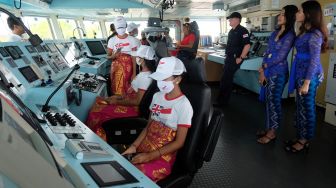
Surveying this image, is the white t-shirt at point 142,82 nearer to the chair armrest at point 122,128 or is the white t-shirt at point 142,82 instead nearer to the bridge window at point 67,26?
the chair armrest at point 122,128

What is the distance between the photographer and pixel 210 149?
4.56 feet

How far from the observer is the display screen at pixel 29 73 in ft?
5.89

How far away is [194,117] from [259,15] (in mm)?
3771

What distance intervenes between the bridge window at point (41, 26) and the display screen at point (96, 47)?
2.31ft

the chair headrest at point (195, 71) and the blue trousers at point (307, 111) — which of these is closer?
the chair headrest at point (195, 71)

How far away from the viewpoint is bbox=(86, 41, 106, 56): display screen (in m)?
4.42

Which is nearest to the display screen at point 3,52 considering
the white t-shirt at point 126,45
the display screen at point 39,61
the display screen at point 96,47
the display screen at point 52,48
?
the display screen at point 39,61

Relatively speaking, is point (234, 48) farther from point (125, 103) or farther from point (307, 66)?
point (125, 103)

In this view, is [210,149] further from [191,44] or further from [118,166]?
[191,44]

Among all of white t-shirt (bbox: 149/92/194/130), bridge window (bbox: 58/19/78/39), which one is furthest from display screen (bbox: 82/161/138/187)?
bridge window (bbox: 58/19/78/39)

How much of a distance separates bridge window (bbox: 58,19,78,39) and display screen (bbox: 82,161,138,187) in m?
4.74

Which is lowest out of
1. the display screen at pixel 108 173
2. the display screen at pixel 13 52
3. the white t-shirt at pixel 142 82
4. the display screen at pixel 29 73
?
the display screen at pixel 108 173

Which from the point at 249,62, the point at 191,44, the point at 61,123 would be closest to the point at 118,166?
the point at 61,123

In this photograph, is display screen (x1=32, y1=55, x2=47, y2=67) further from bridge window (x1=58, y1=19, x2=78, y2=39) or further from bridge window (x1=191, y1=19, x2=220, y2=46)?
bridge window (x1=191, y1=19, x2=220, y2=46)
